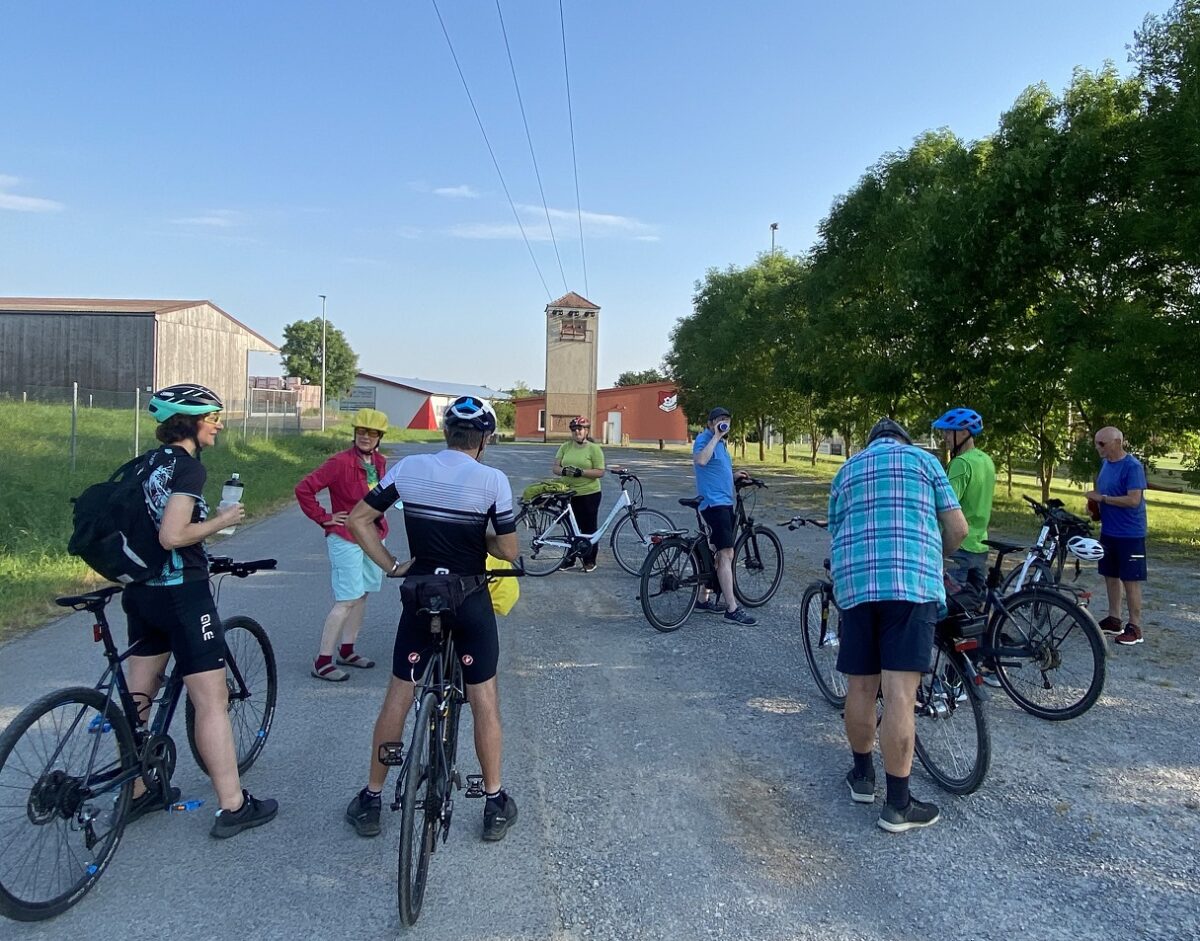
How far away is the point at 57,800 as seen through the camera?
309cm

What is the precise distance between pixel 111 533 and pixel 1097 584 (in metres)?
10.2

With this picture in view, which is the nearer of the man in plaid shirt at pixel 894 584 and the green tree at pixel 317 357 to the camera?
the man in plaid shirt at pixel 894 584

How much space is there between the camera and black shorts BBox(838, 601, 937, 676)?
3.78 m

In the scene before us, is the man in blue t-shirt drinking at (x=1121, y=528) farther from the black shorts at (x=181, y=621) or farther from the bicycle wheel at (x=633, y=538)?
the black shorts at (x=181, y=621)

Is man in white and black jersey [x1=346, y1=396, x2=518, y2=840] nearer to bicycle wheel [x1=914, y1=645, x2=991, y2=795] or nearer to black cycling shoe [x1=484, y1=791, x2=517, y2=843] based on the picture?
black cycling shoe [x1=484, y1=791, x2=517, y2=843]

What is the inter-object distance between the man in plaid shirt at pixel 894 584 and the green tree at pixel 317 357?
8811cm

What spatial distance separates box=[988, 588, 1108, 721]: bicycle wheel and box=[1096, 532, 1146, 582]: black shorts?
7.29 feet

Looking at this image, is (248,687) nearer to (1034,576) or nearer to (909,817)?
(909,817)

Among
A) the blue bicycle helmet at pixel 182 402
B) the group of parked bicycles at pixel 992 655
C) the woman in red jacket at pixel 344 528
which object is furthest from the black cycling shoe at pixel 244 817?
the group of parked bicycles at pixel 992 655

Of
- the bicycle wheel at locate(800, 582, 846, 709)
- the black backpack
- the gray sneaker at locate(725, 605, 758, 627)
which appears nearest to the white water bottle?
the black backpack

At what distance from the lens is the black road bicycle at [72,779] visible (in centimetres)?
298

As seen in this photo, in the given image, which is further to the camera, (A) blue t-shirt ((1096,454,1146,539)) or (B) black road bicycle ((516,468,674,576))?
(B) black road bicycle ((516,468,674,576))

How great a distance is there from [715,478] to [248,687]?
452cm

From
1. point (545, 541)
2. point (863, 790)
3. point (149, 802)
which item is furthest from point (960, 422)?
point (545, 541)
